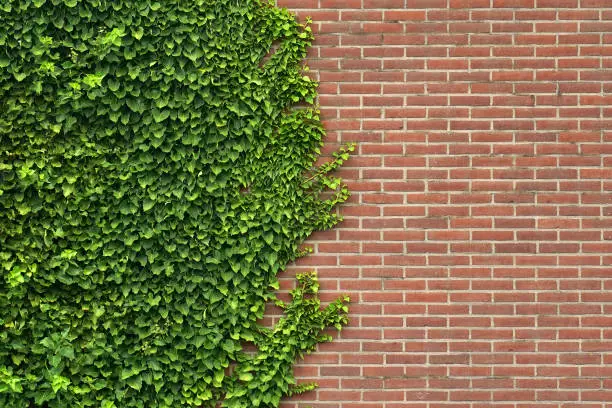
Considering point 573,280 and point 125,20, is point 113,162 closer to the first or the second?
point 125,20

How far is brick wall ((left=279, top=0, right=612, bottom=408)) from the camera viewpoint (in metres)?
4.27

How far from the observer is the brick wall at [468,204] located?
168 inches

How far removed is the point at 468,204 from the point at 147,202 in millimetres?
1919

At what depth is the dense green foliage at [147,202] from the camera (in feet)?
13.7

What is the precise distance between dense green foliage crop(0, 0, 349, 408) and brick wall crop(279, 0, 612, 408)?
0.88ft

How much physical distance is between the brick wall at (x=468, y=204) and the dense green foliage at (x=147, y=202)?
0.88ft

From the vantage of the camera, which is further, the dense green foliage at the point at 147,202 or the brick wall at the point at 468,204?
the brick wall at the point at 468,204

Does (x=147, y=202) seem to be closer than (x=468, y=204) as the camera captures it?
Yes

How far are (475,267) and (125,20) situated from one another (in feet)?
8.34

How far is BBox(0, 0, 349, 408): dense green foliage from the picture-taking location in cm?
417

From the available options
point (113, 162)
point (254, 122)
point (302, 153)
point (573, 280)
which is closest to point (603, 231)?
point (573, 280)

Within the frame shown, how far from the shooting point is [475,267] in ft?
14.1

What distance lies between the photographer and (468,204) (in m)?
4.30

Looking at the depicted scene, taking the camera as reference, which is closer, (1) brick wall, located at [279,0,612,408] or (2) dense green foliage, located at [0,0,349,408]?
(2) dense green foliage, located at [0,0,349,408]
